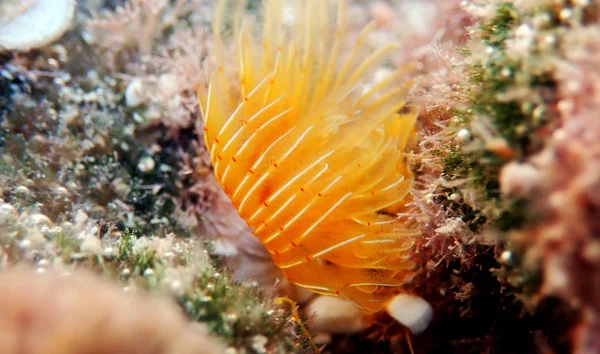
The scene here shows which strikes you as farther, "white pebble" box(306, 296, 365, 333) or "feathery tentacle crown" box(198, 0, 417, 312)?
"white pebble" box(306, 296, 365, 333)

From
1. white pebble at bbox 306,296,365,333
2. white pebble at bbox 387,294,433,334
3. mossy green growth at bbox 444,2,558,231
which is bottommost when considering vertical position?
white pebble at bbox 306,296,365,333

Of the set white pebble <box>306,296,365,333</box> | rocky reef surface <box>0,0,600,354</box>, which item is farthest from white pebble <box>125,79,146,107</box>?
white pebble <box>306,296,365,333</box>

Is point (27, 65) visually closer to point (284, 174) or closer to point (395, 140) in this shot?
point (284, 174)

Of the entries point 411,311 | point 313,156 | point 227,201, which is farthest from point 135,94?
point 411,311

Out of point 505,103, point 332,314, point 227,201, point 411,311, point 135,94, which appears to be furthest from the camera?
point 135,94

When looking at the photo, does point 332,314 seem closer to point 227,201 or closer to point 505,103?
point 227,201

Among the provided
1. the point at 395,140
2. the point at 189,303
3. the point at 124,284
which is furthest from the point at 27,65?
the point at 395,140

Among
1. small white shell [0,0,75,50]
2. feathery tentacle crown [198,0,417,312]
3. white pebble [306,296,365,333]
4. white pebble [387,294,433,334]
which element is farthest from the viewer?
small white shell [0,0,75,50]

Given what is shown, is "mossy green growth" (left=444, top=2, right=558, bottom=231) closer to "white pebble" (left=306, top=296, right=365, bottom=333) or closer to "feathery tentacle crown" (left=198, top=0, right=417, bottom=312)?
"feathery tentacle crown" (left=198, top=0, right=417, bottom=312)
